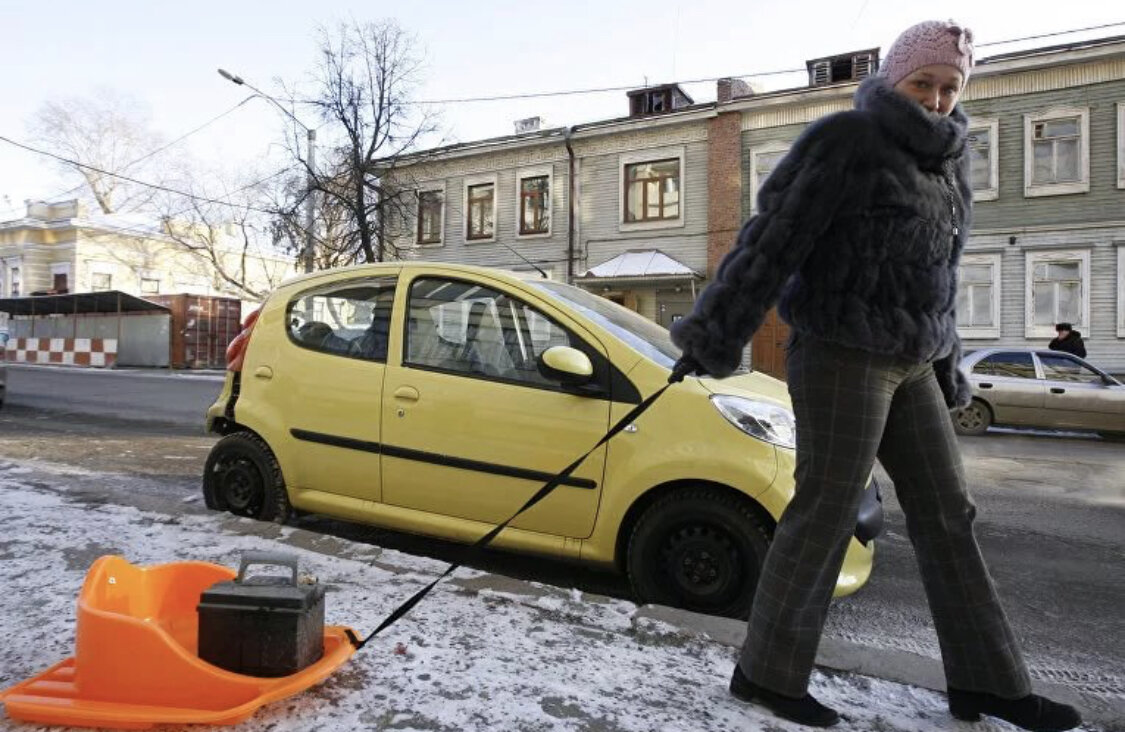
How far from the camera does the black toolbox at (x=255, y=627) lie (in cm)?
182

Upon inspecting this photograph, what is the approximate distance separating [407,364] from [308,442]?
74 cm

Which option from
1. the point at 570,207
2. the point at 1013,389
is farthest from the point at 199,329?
the point at 1013,389

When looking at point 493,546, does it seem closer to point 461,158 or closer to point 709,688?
point 709,688

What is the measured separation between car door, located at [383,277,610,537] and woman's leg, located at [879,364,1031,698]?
141 cm

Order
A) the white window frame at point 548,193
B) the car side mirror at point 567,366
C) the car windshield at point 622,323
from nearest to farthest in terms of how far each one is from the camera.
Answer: the car side mirror at point 567,366 → the car windshield at point 622,323 → the white window frame at point 548,193

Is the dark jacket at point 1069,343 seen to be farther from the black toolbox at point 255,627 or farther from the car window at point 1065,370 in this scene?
the black toolbox at point 255,627

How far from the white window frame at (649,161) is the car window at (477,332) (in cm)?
1743

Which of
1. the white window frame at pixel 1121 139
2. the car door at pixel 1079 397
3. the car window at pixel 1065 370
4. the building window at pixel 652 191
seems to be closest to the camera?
the car door at pixel 1079 397

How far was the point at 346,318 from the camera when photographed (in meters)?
3.99

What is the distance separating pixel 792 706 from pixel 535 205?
21841mm

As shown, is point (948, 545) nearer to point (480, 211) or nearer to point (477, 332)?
point (477, 332)

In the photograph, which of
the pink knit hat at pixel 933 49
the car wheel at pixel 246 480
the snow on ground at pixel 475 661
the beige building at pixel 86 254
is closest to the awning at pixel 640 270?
the car wheel at pixel 246 480

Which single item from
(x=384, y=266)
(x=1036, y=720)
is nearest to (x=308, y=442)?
(x=384, y=266)

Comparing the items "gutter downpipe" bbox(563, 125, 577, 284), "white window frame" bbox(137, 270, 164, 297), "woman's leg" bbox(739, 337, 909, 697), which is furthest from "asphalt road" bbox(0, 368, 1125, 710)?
"white window frame" bbox(137, 270, 164, 297)
